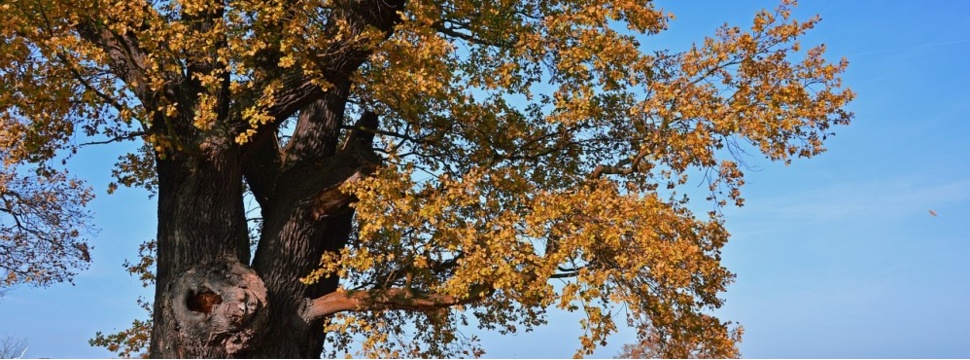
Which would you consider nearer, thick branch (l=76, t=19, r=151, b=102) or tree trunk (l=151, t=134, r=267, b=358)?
tree trunk (l=151, t=134, r=267, b=358)

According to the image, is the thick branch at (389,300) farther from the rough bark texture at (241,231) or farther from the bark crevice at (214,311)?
the bark crevice at (214,311)

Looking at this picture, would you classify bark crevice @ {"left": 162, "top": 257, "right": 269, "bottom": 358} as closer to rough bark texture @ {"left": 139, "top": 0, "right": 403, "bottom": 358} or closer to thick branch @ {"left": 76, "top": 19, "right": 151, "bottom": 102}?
rough bark texture @ {"left": 139, "top": 0, "right": 403, "bottom": 358}

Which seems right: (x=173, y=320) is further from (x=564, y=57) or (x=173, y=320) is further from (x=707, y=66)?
(x=707, y=66)

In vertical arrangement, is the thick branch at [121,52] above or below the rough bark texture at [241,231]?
above

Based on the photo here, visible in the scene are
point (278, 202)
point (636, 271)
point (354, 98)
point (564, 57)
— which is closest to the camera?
point (636, 271)

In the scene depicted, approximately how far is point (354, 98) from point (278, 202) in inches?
137

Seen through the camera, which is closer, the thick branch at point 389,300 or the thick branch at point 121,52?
the thick branch at point 121,52

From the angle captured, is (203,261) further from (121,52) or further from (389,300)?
(121,52)

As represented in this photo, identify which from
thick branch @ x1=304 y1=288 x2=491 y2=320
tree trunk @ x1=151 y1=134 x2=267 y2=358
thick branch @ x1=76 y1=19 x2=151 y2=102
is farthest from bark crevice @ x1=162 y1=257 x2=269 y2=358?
thick branch @ x1=76 y1=19 x2=151 y2=102

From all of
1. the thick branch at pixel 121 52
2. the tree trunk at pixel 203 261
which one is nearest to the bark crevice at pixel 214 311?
the tree trunk at pixel 203 261

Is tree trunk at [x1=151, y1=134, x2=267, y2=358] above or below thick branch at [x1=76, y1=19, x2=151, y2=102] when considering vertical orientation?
below

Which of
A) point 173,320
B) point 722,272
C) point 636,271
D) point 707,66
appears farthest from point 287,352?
point 707,66

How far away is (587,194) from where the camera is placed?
1220cm

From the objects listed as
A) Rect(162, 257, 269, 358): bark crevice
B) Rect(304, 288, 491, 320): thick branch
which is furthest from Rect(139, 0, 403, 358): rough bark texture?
Rect(304, 288, 491, 320): thick branch
